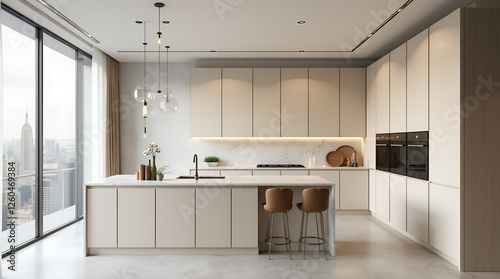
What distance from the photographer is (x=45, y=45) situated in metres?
5.57

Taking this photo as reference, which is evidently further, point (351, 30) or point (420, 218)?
point (351, 30)

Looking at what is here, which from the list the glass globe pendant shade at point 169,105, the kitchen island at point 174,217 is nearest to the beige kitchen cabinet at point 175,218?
the kitchen island at point 174,217

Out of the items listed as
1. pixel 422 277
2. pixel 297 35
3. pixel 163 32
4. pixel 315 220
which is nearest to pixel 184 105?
pixel 163 32

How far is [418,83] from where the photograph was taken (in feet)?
16.2

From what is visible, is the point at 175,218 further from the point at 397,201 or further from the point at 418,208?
the point at 397,201

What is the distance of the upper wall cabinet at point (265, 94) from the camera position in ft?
23.6

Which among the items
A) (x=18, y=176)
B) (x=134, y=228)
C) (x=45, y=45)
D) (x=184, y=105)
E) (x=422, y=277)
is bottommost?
(x=422, y=277)

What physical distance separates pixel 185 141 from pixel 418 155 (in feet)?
14.5

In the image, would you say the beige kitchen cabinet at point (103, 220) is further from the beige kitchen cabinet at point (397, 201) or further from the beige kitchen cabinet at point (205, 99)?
the beige kitchen cabinet at point (397, 201)

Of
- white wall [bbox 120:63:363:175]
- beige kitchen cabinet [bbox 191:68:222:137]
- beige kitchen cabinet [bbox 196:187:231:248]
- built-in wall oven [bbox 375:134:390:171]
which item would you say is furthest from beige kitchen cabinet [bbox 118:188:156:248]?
built-in wall oven [bbox 375:134:390:171]

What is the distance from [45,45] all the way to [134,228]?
10.2ft

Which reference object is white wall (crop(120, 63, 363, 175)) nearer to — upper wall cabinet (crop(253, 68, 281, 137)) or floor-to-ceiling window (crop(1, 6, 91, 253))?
upper wall cabinet (crop(253, 68, 281, 137))

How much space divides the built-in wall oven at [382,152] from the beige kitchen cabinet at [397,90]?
1.00 ft

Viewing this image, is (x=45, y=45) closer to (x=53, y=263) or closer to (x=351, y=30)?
(x=53, y=263)
